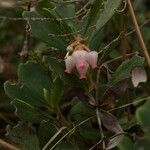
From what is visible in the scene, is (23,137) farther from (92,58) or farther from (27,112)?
(92,58)

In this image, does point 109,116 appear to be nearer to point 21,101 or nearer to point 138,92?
point 21,101

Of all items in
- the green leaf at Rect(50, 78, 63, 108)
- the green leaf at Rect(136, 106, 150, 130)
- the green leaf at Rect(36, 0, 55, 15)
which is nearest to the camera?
the green leaf at Rect(136, 106, 150, 130)

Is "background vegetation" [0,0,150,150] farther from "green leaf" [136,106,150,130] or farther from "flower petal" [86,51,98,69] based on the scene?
"green leaf" [136,106,150,130]

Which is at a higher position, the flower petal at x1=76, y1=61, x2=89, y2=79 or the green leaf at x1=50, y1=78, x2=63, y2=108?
the flower petal at x1=76, y1=61, x2=89, y2=79

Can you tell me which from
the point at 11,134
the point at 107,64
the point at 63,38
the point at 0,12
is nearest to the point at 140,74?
the point at 107,64

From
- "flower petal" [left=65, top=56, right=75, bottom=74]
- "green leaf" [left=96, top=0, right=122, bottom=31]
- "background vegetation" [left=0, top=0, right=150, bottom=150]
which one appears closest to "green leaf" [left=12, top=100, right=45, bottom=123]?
"background vegetation" [left=0, top=0, right=150, bottom=150]

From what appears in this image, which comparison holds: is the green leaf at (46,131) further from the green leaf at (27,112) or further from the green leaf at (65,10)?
the green leaf at (65,10)

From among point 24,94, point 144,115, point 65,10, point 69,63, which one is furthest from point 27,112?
point 144,115
